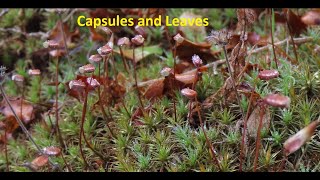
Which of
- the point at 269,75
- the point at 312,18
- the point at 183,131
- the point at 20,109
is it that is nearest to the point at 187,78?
the point at 183,131

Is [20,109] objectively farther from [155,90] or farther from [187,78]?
[187,78]

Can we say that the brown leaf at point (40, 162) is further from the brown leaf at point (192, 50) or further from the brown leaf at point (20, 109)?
the brown leaf at point (192, 50)

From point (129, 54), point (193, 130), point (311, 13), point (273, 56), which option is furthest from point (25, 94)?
point (311, 13)

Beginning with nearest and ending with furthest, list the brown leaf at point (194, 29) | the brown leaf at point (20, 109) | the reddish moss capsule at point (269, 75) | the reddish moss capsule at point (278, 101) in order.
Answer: the reddish moss capsule at point (278, 101) → the reddish moss capsule at point (269, 75) → the brown leaf at point (20, 109) → the brown leaf at point (194, 29)

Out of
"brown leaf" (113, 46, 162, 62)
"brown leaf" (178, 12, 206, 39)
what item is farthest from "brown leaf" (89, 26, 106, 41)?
"brown leaf" (178, 12, 206, 39)

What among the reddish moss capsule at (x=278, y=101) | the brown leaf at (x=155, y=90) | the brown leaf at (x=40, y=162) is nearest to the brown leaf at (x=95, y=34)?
the brown leaf at (x=155, y=90)

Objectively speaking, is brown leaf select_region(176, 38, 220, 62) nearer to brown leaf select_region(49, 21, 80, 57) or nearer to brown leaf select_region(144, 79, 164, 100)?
brown leaf select_region(144, 79, 164, 100)
